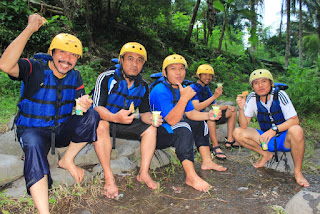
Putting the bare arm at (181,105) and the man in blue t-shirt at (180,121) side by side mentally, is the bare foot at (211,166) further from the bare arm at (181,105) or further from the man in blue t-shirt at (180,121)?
the bare arm at (181,105)

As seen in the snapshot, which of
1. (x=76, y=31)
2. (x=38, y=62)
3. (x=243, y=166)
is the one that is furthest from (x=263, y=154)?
(x=76, y=31)

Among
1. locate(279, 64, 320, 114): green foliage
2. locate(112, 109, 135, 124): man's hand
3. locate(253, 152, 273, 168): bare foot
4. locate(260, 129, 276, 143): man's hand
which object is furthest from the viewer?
locate(279, 64, 320, 114): green foliage

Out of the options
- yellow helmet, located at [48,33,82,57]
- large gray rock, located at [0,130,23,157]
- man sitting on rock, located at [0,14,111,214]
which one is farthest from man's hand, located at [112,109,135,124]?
large gray rock, located at [0,130,23,157]

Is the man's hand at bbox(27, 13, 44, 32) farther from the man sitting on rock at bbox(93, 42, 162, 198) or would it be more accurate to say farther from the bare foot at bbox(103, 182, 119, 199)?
the bare foot at bbox(103, 182, 119, 199)

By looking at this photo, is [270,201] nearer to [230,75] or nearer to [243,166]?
[243,166]

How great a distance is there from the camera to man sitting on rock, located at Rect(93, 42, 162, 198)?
3.68m

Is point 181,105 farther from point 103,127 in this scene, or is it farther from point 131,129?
point 103,127

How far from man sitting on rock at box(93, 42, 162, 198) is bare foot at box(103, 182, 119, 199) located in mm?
57

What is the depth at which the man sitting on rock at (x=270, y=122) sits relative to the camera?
398 centimetres

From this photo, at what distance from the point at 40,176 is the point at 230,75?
436 inches

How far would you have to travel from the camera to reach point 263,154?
4.62m

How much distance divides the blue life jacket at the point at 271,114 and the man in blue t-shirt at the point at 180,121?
36.9 inches

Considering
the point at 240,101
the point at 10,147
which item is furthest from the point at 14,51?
the point at 240,101

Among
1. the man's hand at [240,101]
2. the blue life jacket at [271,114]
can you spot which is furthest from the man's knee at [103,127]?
the blue life jacket at [271,114]
